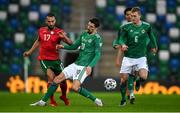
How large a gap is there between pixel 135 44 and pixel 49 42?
63.3 inches

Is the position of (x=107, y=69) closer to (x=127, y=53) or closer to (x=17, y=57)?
(x=17, y=57)

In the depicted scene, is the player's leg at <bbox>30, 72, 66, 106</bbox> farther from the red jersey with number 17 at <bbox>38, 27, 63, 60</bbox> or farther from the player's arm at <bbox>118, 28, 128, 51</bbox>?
the player's arm at <bbox>118, 28, 128, 51</bbox>

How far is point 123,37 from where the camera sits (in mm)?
11617

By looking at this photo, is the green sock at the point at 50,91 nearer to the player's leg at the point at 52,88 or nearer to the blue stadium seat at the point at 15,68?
the player's leg at the point at 52,88

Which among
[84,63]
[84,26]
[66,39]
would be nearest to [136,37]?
[84,63]

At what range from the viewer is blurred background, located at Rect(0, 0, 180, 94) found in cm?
2027

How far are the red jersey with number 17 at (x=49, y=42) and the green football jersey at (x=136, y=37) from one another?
1.20 meters

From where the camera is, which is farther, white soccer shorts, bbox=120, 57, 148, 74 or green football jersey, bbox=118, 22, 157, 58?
white soccer shorts, bbox=120, 57, 148, 74

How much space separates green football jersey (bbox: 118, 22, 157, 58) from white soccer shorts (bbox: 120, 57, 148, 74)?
114 mm

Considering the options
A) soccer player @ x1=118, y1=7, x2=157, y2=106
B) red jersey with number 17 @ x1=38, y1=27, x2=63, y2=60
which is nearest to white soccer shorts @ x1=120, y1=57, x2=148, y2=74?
soccer player @ x1=118, y1=7, x2=157, y2=106

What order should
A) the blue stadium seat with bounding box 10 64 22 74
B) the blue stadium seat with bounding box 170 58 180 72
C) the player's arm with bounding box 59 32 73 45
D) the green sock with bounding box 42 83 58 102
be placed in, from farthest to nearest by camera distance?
the blue stadium seat with bounding box 170 58 180 72 < the blue stadium seat with bounding box 10 64 22 74 < the player's arm with bounding box 59 32 73 45 < the green sock with bounding box 42 83 58 102

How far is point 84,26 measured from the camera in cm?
2077

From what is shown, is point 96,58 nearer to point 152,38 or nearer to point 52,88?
point 52,88

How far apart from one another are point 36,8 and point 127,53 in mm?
9831
